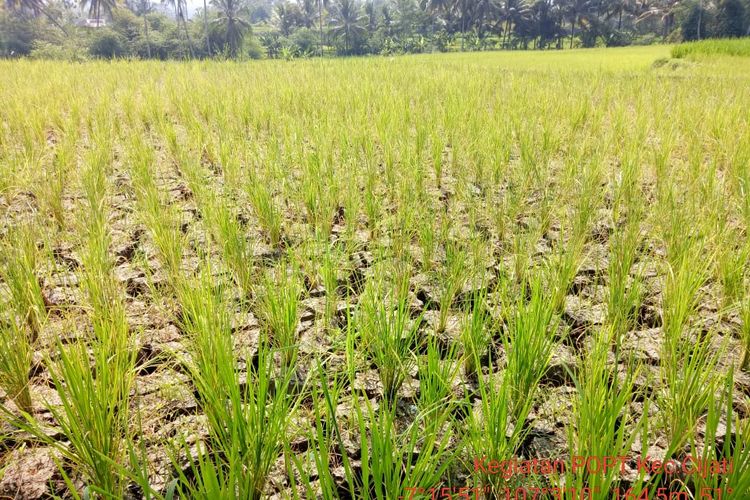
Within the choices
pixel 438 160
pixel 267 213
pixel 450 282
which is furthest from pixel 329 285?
pixel 438 160

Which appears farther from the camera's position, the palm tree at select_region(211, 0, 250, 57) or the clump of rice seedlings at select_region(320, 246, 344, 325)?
the palm tree at select_region(211, 0, 250, 57)

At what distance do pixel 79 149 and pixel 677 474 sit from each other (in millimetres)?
4138

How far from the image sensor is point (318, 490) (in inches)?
41.2

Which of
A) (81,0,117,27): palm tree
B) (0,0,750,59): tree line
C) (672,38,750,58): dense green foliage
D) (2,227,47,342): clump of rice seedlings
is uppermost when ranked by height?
(81,0,117,27): palm tree

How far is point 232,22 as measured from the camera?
36.2m

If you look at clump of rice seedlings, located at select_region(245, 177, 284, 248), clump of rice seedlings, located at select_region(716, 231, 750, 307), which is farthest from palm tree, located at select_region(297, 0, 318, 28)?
clump of rice seedlings, located at select_region(716, 231, 750, 307)

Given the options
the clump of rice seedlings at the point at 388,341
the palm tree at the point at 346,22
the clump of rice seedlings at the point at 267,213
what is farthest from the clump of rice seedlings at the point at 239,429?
the palm tree at the point at 346,22

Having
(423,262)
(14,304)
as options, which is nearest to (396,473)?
(423,262)

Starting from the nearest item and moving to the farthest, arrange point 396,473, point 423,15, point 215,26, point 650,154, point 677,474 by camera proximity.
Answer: point 396,473 → point 677,474 → point 650,154 → point 215,26 → point 423,15

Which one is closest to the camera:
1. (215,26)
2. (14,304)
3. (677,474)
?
(677,474)

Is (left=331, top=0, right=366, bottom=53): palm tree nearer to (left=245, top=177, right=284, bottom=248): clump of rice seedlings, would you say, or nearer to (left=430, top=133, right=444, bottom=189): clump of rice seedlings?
(left=430, top=133, right=444, bottom=189): clump of rice seedlings

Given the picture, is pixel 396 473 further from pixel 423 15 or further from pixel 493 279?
pixel 423 15

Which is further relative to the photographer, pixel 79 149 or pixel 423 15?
pixel 423 15

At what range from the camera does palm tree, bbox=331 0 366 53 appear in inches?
1550
